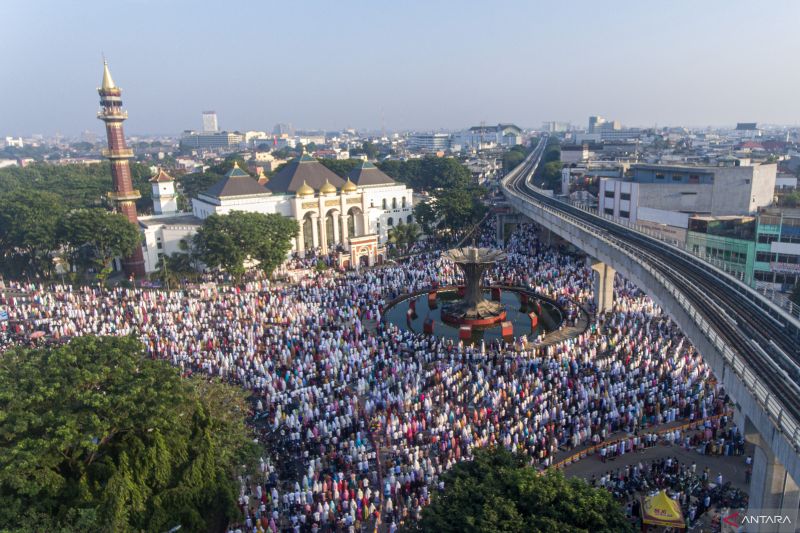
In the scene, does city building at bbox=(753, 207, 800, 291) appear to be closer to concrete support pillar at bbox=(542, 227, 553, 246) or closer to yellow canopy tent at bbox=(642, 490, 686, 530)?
concrete support pillar at bbox=(542, 227, 553, 246)

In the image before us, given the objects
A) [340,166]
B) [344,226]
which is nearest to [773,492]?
[344,226]

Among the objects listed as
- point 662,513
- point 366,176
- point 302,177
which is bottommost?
point 662,513

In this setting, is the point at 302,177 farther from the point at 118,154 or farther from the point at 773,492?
the point at 773,492

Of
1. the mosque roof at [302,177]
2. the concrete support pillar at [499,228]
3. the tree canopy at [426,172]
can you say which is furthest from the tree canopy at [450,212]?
the tree canopy at [426,172]

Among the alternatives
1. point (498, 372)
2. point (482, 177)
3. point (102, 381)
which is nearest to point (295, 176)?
point (498, 372)

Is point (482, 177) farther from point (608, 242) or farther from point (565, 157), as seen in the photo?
point (608, 242)

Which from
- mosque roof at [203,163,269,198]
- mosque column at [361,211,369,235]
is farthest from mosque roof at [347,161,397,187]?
mosque roof at [203,163,269,198]

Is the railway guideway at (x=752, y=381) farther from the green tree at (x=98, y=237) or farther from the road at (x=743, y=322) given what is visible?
the green tree at (x=98, y=237)
